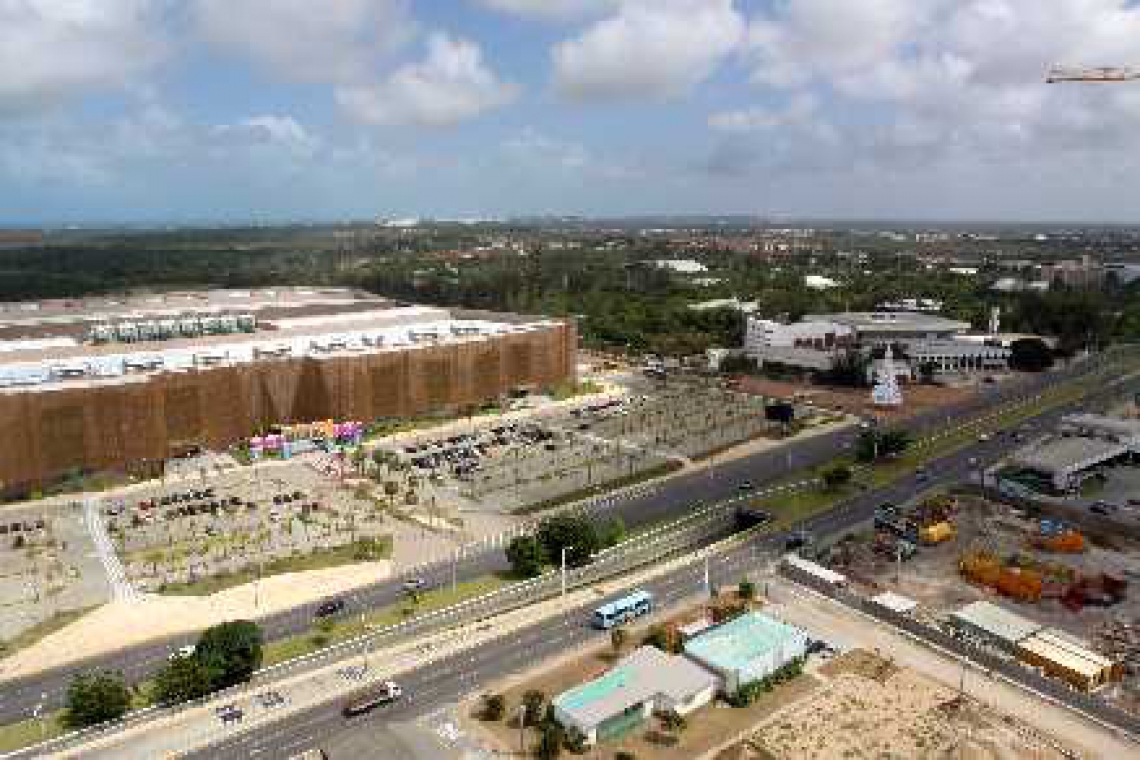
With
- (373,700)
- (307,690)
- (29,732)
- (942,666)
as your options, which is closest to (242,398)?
(307,690)

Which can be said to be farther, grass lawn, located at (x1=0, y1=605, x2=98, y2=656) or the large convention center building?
the large convention center building

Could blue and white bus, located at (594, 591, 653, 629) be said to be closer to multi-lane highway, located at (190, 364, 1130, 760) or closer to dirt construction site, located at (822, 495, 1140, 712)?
multi-lane highway, located at (190, 364, 1130, 760)

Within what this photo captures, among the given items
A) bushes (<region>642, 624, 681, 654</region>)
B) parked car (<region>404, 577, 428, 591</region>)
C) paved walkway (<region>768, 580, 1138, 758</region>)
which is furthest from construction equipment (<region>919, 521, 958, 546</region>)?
parked car (<region>404, 577, 428, 591</region>)

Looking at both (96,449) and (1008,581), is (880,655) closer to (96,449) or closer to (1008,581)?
(1008,581)

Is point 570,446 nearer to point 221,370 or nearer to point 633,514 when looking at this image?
point 633,514

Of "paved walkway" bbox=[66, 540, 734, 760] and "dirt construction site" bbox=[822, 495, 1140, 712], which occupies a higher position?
"dirt construction site" bbox=[822, 495, 1140, 712]

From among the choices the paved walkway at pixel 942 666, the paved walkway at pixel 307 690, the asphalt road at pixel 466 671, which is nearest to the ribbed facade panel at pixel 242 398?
the paved walkway at pixel 307 690

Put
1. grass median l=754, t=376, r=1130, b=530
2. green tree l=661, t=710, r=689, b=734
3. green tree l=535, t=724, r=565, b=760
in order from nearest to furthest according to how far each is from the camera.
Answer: green tree l=535, t=724, r=565, b=760, green tree l=661, t=710, r=689, b=734, grass median l=754, t=376, r=1130, b=530

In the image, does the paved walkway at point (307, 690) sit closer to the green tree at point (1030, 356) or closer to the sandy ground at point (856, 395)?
the sandy ground at point (856, 395)
